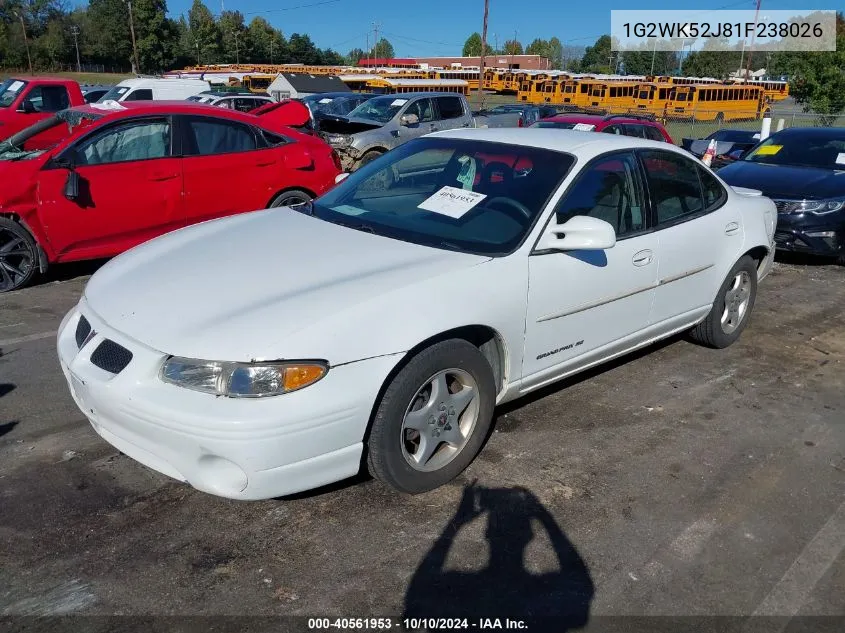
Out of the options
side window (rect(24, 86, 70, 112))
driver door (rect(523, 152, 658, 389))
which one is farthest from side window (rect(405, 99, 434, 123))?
driver door (rect(523, 152, 658, 389))

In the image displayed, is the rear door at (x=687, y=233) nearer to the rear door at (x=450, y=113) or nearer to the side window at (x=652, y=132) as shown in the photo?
the side window at (x=652, y=132)

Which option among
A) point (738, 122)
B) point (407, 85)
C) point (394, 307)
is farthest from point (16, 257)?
point (738, 122)

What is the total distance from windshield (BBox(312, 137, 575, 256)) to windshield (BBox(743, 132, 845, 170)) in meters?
6.27

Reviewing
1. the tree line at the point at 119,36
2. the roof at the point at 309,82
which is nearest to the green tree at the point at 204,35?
the tree line at the point at 119,36

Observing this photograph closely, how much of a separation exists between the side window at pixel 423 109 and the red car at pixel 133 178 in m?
7.34

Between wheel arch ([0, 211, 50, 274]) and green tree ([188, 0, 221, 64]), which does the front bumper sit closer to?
wheel arch ([0, 211, 50, 274])

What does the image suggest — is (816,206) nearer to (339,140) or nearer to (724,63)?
(339,140)

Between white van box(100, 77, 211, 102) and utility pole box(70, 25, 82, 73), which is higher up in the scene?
utility pole box(70, 25, 82, 73)

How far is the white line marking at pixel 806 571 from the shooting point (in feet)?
8.90

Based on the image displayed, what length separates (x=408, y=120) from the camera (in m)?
14.2

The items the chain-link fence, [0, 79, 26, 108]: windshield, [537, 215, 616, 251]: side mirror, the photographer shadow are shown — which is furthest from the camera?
the chain-link fence

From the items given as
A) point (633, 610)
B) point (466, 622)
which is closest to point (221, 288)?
point (466, 622)

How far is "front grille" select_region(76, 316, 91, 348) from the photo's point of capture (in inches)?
126

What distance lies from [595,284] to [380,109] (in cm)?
1181
